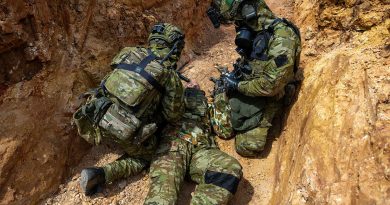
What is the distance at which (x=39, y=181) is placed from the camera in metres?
4.67

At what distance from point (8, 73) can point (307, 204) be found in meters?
3.80

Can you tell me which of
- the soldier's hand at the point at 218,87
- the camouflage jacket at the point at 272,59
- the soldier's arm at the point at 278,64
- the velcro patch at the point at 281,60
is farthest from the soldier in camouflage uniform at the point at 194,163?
the velcro patch at the point at 281,60

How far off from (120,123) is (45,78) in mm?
1298

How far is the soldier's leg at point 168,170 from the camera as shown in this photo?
170 inches

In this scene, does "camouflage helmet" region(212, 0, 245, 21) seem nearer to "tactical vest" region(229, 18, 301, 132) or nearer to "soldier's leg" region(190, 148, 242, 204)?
"tactical vest" region(229, 18, 301, 132)

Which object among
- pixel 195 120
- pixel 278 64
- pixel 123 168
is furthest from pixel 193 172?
pixel 278 64

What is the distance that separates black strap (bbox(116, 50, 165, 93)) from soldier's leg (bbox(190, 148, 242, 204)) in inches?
45.3

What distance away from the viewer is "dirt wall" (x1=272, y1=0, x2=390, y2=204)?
9.84ft

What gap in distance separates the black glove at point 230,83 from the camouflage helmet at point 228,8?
35.1 inches

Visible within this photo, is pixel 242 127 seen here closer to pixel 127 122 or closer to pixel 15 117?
pixel 127 122

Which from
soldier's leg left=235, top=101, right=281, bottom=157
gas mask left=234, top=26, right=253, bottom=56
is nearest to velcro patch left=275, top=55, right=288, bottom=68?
gas mask left=234, top=26, right=253, bottom=56

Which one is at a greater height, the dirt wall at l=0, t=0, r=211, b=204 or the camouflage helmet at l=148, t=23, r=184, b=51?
the camouflage helmet at l=148, t=23, r=184, b=51

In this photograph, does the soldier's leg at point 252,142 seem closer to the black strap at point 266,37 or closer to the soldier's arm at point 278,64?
the soldier's arm at point 278,64

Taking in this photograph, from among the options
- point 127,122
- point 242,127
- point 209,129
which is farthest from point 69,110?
point 242,127
